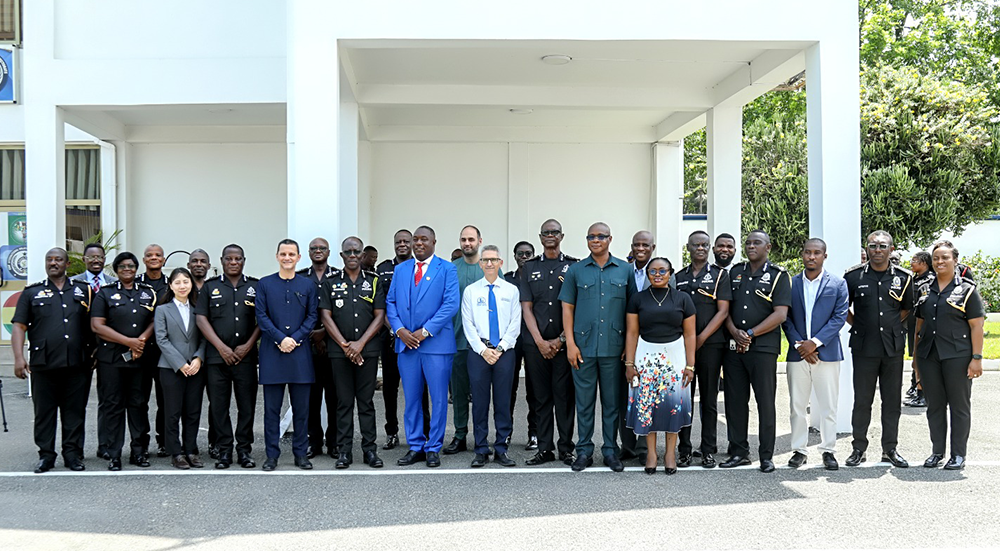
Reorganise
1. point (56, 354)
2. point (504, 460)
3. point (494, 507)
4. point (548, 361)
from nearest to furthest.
Answer: 1. point (494, 507)
2. point (56, 354)
3. point (504, 460)
4. point (548, 361)

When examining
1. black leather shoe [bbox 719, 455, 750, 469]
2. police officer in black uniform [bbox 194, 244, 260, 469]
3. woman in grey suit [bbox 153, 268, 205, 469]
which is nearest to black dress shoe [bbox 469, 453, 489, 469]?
police officer in black uniform [bbox 194, 244, 260, 469]

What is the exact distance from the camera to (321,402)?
8.08 m

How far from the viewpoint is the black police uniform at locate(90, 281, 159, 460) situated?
7578 millimetres

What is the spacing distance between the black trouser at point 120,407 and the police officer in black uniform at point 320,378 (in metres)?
1.37

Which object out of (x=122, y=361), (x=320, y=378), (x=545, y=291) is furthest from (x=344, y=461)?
(x=545, y=291)

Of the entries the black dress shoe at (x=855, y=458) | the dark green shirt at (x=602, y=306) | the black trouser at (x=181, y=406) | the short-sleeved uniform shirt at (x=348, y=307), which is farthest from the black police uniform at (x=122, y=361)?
the black dress shoe at (x=855, y=458)

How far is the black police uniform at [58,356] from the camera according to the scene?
293 inches

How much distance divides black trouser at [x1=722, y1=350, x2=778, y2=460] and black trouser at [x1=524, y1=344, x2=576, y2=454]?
128cm

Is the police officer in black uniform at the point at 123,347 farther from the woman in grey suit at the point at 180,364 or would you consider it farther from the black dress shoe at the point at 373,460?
the black dress shoe at the point at 373,460

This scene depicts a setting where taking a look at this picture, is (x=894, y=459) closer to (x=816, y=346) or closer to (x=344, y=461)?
(x=816, y=346)

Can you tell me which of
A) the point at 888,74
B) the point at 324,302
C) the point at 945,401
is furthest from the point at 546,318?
the point at 888,74

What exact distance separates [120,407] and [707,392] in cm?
475

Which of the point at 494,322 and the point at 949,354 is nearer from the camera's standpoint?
the point at 949,354

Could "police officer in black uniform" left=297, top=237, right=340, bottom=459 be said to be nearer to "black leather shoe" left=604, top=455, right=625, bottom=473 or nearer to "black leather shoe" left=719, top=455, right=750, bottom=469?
"black leather shoe" left=604, top=455, right=625, bottom=473
